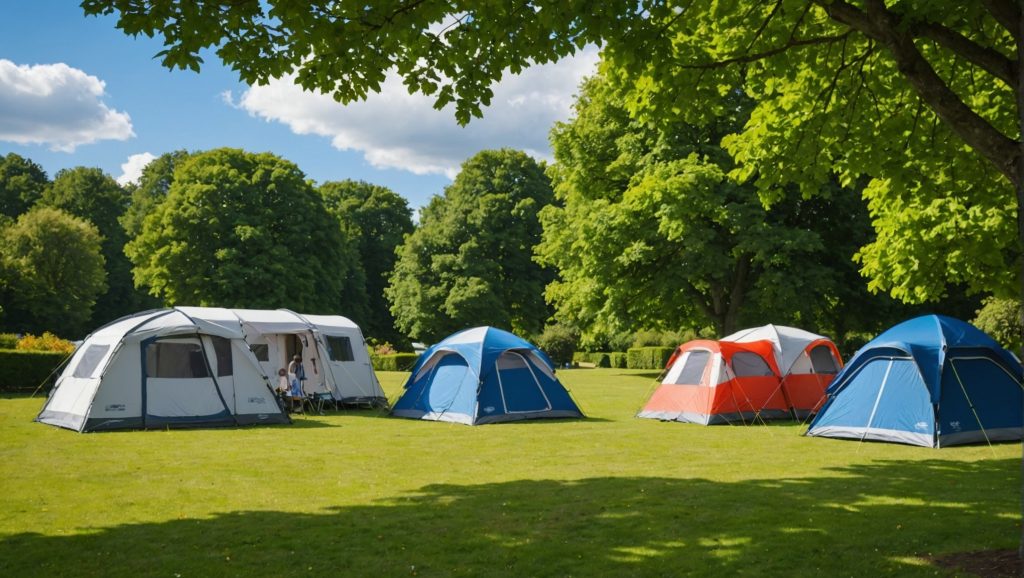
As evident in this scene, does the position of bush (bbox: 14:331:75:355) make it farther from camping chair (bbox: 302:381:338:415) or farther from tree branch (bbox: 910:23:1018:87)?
tree branch (bbox: 910:23:1018:87)

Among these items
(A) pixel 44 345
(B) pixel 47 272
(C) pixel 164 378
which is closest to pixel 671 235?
(C) pixel 164 378

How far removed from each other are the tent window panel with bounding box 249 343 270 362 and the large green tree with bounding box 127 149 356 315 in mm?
19718

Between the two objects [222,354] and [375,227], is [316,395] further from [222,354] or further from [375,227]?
[375,227]

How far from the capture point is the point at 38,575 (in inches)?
254

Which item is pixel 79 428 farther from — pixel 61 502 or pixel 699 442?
pixel 699 442

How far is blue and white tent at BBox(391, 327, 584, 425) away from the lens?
→ 1767cm

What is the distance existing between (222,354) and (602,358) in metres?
33.0

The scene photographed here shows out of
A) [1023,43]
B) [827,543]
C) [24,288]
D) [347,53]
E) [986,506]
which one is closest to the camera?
[1023,43]

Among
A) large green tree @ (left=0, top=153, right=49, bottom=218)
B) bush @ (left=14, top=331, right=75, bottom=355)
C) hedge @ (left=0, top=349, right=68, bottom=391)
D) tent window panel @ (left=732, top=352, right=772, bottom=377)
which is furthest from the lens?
large green tree @ (left=0, top=153, right=49, bottom=218)

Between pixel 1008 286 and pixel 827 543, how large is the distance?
8.69 m

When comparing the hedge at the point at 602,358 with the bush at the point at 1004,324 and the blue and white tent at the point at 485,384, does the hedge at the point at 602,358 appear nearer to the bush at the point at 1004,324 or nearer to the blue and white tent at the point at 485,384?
the bush at the point at 1004,324

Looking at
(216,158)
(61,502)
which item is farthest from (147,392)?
(216,158)

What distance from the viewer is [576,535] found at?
25.2 feet

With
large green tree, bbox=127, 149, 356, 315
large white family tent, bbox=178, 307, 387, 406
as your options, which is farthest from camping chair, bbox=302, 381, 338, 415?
large green tree, bbox=127, 149, 356, 315
